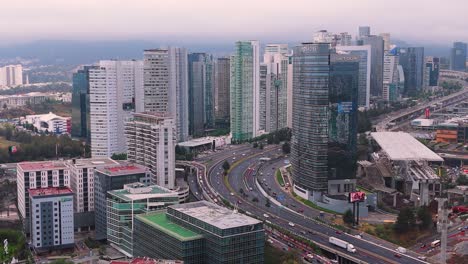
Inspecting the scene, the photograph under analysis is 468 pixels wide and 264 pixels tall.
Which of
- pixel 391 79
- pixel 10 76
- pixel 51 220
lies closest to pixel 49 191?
pixel 51 220

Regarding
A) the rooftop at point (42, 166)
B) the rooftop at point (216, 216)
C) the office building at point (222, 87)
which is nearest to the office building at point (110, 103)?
the rooftop at point (42, 166)

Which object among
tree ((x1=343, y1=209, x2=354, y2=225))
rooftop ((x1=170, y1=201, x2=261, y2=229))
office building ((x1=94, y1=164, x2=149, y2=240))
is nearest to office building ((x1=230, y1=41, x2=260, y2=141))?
office building ((x1=94, y1=164, x2=149, y2=240))

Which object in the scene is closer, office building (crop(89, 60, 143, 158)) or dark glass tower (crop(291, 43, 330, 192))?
dark glass tower (crop(291, 43, 330, 192))

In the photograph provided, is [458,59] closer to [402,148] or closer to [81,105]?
[81,105]

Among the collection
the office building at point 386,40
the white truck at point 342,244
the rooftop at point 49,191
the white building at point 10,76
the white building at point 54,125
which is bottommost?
the white truck at point 342,244

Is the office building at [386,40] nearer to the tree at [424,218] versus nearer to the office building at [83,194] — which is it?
the tree at [424,218]

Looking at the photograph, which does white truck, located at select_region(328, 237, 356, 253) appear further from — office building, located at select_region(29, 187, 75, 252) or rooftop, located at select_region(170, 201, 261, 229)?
office building, located at select_region(29, 187, 75, 252)

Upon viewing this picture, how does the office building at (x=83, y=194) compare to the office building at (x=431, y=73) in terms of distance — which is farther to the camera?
the office building at (x=431, y=73)
